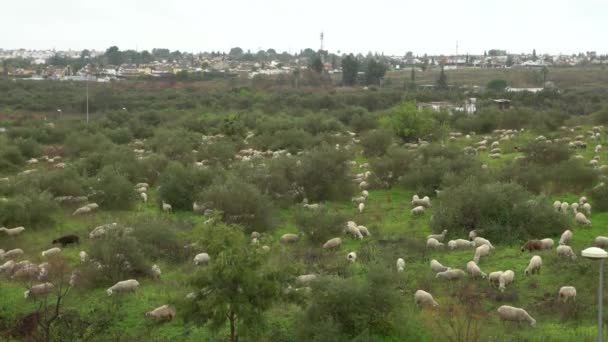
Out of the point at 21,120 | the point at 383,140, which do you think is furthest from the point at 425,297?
the point at 21,120

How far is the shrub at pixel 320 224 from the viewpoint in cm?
1744

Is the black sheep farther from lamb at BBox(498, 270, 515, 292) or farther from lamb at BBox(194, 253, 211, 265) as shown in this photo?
lamb at BBox(498, 270, 515, 292)

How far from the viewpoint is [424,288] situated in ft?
43.1

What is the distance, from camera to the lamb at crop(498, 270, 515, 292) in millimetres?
12953

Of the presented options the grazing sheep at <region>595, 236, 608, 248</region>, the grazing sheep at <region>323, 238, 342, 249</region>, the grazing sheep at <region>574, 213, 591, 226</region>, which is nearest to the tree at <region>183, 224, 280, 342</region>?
the grazing sheep at <region>323, 238, 342, 249</region>

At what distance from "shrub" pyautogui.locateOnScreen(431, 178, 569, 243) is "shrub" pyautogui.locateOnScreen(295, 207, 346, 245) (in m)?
2.69

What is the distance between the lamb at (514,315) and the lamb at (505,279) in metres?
1.34

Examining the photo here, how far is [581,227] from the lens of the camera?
18.1 metres

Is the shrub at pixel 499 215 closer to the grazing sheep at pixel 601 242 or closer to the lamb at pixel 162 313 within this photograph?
the grazing sheep at pixel 601 242

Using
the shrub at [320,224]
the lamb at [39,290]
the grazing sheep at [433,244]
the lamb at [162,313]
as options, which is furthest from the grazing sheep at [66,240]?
the grazing sheep at [433,244]

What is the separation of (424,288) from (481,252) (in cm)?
260

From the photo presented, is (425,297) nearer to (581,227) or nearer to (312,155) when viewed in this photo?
(581,227)

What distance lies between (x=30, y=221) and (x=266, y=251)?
11.8m

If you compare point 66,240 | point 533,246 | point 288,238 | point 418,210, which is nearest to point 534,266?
point 533,246
